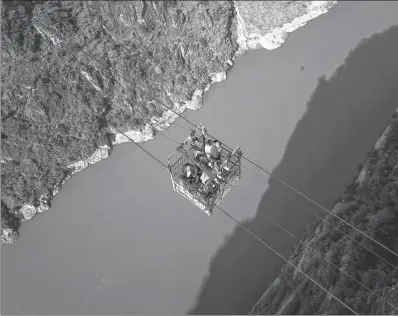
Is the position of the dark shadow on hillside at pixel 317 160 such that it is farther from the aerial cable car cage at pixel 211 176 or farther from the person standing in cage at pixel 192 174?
the person standing in cage at pixel 192 174

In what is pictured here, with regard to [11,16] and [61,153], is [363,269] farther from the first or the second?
[11,16]

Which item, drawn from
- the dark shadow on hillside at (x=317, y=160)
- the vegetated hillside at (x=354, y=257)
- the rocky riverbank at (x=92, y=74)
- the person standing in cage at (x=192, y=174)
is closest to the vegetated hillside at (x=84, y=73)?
the rocky riverbank at (x=92, y=74)

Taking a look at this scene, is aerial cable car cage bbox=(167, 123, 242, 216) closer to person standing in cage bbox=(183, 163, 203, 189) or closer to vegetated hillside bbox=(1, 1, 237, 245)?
person standing in cage bbox=(183, 163, 203, 189)

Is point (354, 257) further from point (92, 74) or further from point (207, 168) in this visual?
point (92, 74)

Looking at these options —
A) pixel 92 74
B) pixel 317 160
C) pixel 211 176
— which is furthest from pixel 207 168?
pixel 92 74

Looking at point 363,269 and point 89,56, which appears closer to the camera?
point 363,269

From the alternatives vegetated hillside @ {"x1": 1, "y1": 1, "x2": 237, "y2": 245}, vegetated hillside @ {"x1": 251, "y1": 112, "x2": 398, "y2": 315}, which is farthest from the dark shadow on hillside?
vegetated hillside @ {"x1": 1, "y1": 1, "x2": 237, "y2": 245}

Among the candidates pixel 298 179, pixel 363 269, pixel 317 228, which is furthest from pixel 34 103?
pixel 363 269
